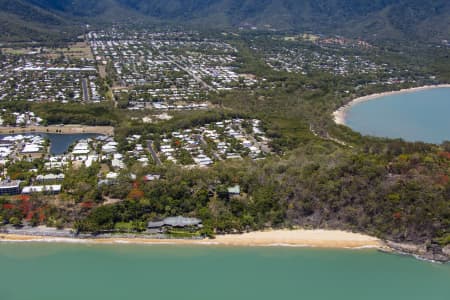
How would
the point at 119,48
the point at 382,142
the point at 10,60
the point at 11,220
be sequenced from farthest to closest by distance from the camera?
the point at 119,48
the point at 10,60
the point at 382,142
the point at 11,220

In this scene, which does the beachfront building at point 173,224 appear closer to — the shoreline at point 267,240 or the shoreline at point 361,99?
the shoreline at point 267,240

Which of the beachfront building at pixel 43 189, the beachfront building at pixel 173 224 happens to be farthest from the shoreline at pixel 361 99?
the beachfront building at pixel 43 189

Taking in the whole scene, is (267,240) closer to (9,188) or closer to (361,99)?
(9,188)

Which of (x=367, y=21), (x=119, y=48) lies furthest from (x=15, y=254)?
(x=367, y=21)

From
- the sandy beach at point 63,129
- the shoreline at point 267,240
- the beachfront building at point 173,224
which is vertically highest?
the beachfront building at point 173,224

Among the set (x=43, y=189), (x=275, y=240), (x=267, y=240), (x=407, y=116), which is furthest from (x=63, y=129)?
(x=407, y=116)

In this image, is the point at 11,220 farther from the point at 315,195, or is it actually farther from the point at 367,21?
the point at 367,21

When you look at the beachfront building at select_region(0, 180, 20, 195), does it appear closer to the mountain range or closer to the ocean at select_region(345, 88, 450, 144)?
the ocean at select_region(345, 88, 450, 144)
